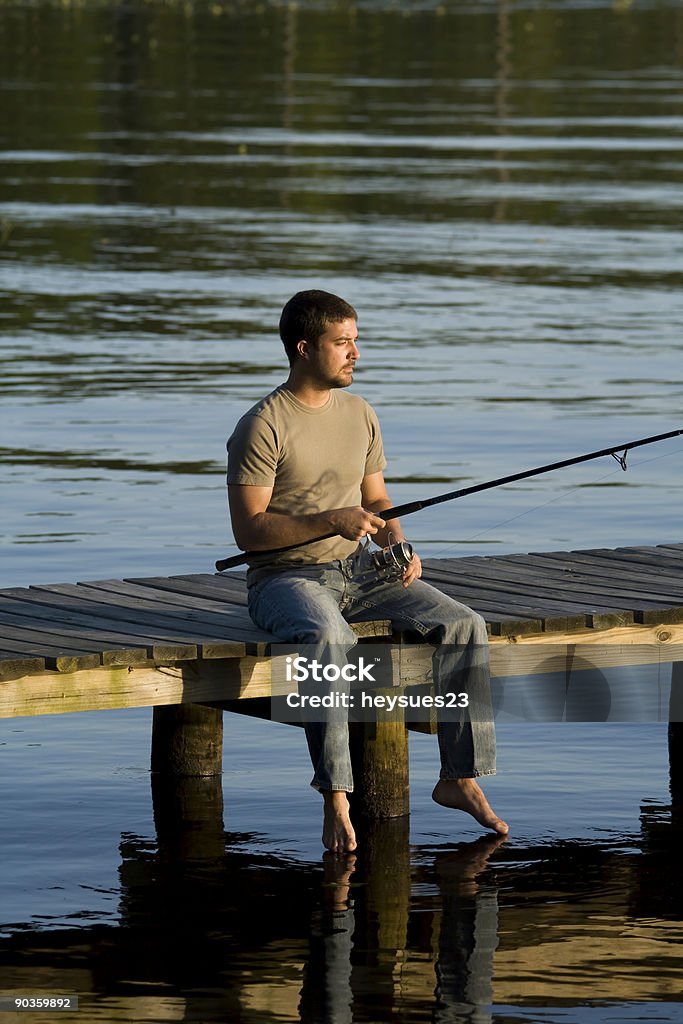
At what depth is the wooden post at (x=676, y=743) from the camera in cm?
921

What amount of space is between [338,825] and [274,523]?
108 centimetres

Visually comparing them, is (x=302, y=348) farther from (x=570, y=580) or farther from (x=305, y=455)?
(x=570, y=580)

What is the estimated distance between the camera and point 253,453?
26.2ft

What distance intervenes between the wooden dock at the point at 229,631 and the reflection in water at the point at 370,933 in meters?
0.64

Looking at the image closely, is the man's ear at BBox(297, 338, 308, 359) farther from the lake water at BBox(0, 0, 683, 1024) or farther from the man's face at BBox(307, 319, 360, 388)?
the lake water at BBox(0, 0, 683, 1024)

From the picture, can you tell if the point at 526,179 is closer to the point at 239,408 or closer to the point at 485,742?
the point at 239,408

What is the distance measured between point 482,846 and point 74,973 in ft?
6.21

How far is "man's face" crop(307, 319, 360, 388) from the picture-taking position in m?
8.01

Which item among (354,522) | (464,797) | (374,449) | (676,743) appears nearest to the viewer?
(354,522)

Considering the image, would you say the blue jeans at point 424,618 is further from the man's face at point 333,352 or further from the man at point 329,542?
the man's face at point 333,352

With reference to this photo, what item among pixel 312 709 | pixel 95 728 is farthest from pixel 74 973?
pixel 95 728

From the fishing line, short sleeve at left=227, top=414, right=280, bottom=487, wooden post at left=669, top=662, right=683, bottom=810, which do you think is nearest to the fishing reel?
short sleeve at left=227, top=414, right=280, bottom=487

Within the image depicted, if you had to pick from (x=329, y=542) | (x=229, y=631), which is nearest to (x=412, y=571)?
(x=329, y=542)

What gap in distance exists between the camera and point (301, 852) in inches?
327
